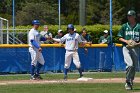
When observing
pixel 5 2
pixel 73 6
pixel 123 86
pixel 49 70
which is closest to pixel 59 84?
pixel 123 86

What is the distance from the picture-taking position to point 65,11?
67000 millimetres

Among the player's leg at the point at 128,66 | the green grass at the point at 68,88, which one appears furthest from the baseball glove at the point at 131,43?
the green grass at the point at 68,88

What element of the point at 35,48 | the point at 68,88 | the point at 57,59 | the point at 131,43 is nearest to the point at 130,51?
the point at 131,43

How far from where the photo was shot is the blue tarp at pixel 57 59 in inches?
939

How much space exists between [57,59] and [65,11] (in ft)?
141

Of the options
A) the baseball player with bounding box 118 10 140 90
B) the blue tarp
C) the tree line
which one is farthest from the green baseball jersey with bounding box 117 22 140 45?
the tree line

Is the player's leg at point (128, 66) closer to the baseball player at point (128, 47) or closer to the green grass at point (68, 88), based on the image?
Answer: the baseball player at point (128, 47)

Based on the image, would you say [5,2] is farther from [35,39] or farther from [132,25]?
[132,25]

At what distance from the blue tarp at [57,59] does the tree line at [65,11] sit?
32.8 m

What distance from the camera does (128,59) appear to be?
48.3ft

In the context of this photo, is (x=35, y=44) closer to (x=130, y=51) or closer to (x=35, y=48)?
(x=35, y=48)

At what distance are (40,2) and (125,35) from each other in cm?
4820

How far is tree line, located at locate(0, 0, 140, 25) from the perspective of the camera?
58.9 meters

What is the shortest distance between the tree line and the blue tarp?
32.8 m
